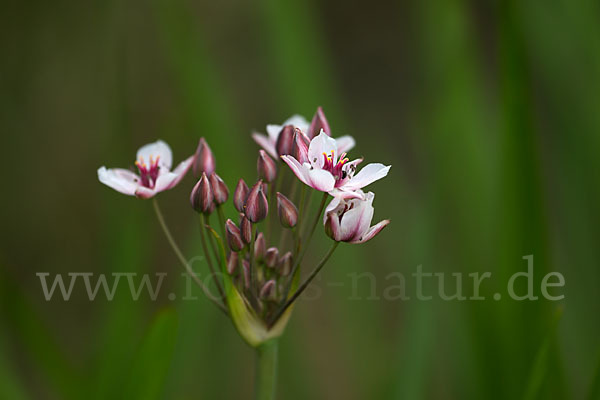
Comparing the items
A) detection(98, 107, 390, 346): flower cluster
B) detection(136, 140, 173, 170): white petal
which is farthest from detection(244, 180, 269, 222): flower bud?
detection(136, 140, 173, 170): white petal

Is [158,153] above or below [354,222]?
above

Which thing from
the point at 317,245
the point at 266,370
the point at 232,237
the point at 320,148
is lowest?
the point at 266,370

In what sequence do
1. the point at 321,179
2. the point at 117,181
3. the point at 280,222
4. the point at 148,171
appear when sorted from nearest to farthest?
1. the point at 321,179
2. the point at 280,222
3. the point at 117,181
4. the point at 148,171

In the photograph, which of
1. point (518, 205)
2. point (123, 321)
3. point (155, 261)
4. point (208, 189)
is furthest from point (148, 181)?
point (155, 261)

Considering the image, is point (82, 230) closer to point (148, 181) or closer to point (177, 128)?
point (177, 128)

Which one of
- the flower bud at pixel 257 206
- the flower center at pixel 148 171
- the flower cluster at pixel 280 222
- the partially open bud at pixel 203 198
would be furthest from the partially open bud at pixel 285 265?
the flower center at pixel 148 171

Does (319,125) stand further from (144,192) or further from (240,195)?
(144,192)

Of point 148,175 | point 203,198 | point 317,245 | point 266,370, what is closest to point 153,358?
point 266,370
